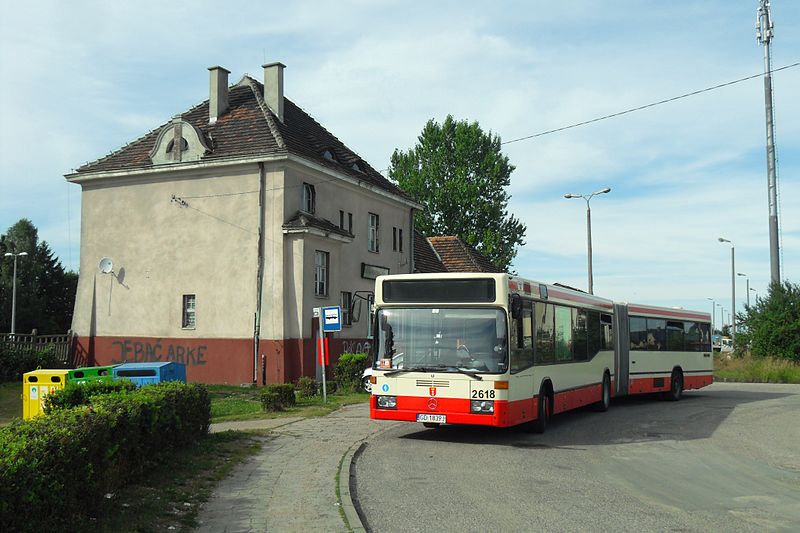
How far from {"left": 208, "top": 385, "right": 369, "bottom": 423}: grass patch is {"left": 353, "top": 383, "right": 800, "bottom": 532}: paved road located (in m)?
3.22

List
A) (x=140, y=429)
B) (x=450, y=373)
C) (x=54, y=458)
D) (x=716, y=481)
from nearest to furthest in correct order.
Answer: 1. (x=54, y=458)
2. (x=140, y=429)
3. (x=716, y=481)
4. (x=450, y=373)

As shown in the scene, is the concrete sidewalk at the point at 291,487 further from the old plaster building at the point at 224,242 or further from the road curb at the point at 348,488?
the old plaster building at the point at 224,242

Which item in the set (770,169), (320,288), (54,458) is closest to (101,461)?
(54,458)

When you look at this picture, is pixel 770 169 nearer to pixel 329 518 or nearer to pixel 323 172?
pixel 323 172

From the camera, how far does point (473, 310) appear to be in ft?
43.6

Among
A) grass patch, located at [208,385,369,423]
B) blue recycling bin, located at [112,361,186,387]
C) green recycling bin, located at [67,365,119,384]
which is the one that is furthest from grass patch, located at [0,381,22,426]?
grass patch, located at [208,385,369,423]

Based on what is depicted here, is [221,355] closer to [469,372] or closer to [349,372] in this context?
[349,372]

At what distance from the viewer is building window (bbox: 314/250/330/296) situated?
99.5ft

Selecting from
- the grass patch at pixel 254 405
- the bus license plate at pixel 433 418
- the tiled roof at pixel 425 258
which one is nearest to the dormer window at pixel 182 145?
the grass patch at pixel 254 405

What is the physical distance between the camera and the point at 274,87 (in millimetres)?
33125

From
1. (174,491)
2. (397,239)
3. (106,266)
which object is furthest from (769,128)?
(174,491)

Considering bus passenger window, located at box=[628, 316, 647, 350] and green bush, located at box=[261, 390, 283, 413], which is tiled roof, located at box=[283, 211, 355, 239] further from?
bus passenger window, located at box=[628, 316, 647, 350]

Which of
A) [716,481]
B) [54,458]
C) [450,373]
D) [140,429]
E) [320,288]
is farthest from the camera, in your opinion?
[320,288]

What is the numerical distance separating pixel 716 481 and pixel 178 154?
83.7ft
